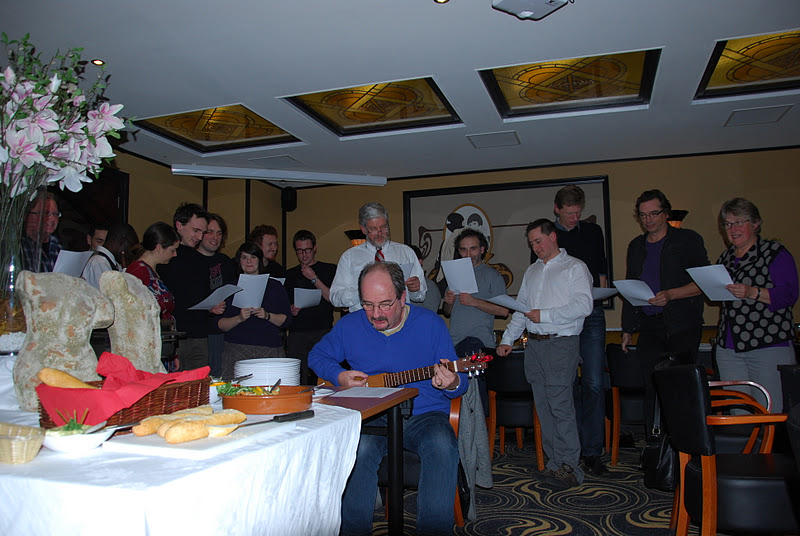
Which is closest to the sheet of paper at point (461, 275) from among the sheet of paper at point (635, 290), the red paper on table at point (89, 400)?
the sheet of paper at point (635, 290)

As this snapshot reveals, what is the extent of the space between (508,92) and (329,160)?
2317 millimetres

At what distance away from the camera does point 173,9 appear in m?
3.26

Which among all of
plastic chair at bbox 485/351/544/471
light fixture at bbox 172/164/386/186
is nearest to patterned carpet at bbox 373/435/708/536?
plastic chair at bbox 485/351/544/471

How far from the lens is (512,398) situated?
13.3ft

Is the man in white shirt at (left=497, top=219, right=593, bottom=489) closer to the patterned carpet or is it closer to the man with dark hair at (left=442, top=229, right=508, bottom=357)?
the patterned carpet

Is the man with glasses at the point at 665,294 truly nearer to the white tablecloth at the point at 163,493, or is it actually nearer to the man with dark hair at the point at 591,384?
the man with dark hair at the point at 591,384

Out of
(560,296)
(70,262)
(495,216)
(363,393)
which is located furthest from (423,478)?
(495,216)

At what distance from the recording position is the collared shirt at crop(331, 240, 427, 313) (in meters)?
3.78

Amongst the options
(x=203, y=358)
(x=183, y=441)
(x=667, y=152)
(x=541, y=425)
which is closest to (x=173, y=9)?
(x=203, y=358)

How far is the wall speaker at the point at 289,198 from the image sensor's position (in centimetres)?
780

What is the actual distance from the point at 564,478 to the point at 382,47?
293 cm

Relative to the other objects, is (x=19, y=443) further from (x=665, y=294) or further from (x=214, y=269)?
(x=665, y=294)

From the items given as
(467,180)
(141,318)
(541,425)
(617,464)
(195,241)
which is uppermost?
(467,180)

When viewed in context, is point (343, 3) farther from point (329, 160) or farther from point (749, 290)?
point (329, 160)
